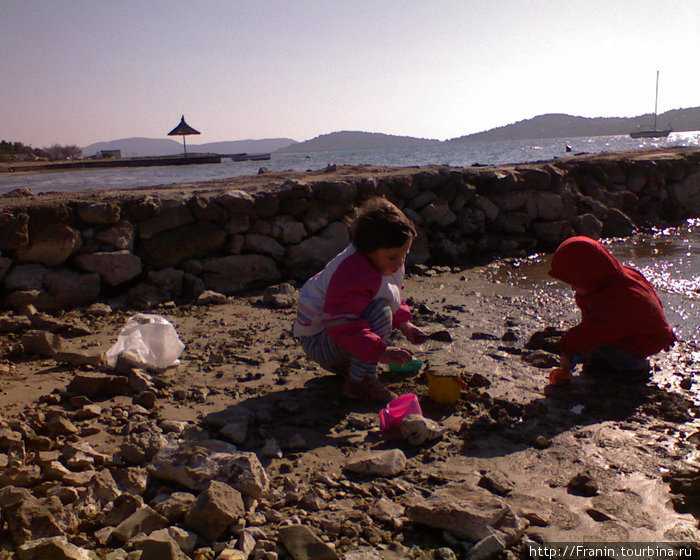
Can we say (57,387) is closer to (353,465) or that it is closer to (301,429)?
(301,429)

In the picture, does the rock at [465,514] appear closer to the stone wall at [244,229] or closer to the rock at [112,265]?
the stone wall at [244,229]

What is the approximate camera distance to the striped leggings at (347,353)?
9.63ft

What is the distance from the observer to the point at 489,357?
11.7 ft

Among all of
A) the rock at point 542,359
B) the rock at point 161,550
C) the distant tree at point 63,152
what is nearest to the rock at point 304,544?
the rock at point 161,550

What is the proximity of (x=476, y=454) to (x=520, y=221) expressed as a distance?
15.9ft

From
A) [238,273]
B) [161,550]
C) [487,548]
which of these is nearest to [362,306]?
[487,548]

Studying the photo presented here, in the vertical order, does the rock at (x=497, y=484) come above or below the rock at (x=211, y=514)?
below

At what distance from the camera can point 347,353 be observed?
3004mm

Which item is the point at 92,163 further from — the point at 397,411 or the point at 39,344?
the point at 397,411

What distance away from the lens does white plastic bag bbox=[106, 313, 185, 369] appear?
10.4ft

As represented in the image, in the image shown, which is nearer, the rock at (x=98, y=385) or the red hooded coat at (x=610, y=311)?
the rock at (x=98, y=385)

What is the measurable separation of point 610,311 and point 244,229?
3090mm

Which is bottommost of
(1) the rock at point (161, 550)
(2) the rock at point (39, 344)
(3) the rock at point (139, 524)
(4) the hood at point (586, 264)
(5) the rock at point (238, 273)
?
(3) the rock at point (139, 524)

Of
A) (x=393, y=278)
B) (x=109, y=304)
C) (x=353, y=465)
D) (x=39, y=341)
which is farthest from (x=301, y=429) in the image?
(x=109, y=304)
